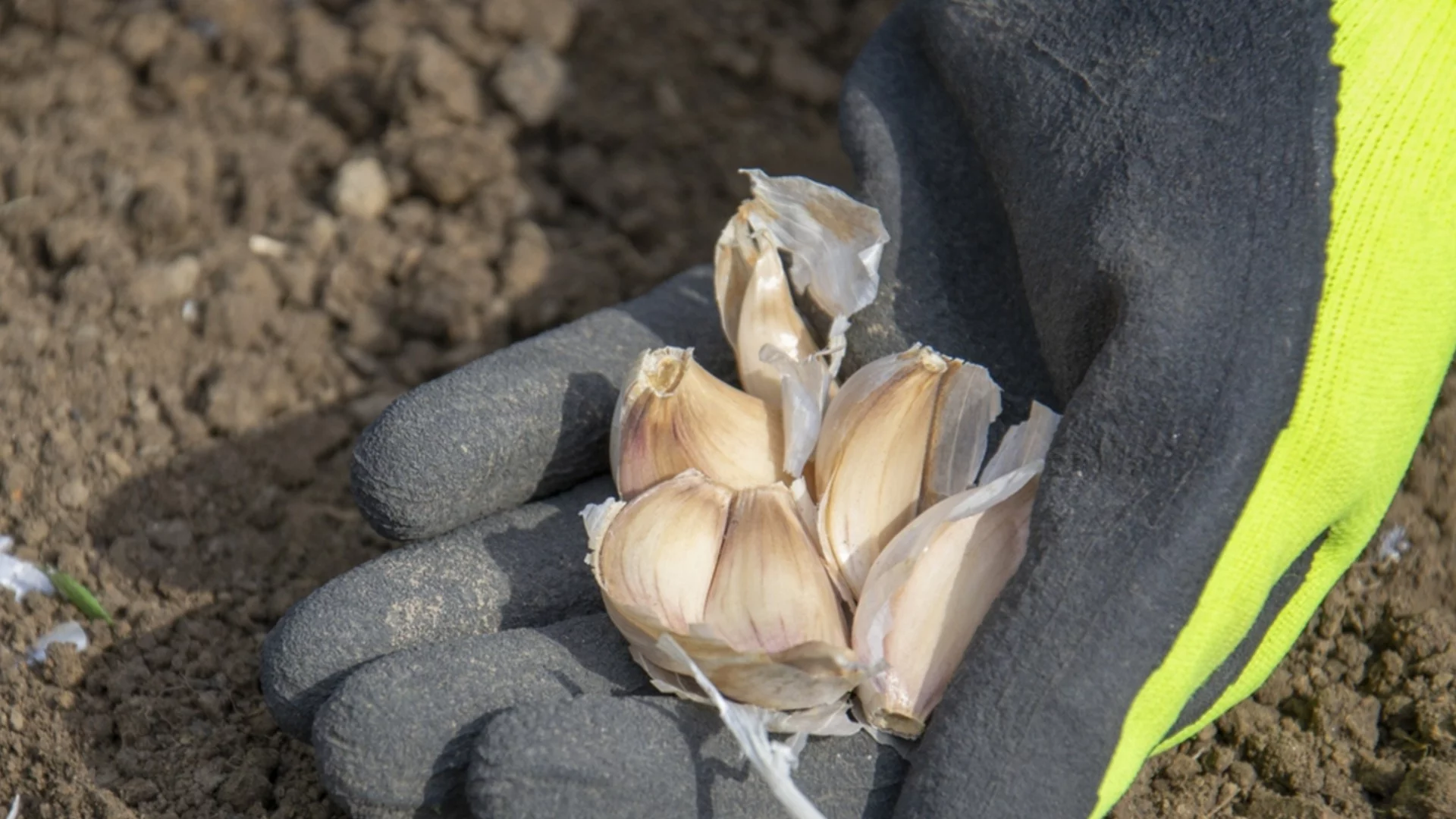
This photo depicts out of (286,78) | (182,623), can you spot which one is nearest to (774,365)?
(182,623)

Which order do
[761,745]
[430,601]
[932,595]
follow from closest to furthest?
1. [761,745]
2. [932,595]
3. [430,601]

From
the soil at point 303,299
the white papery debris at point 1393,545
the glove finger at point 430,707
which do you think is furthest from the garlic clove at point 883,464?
the white papery debris at point 1393,545

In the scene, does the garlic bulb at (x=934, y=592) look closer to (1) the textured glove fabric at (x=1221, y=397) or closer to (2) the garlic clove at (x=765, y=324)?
(1) the textured glove fabric at (x=1221, y=397)

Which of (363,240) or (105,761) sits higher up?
(363,240)

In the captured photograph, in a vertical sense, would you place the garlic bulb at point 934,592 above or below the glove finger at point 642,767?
above

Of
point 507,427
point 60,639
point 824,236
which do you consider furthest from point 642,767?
point 60,639

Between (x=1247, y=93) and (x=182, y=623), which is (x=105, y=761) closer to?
(x=182, y=623)

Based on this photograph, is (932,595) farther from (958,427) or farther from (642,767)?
(642,767)
